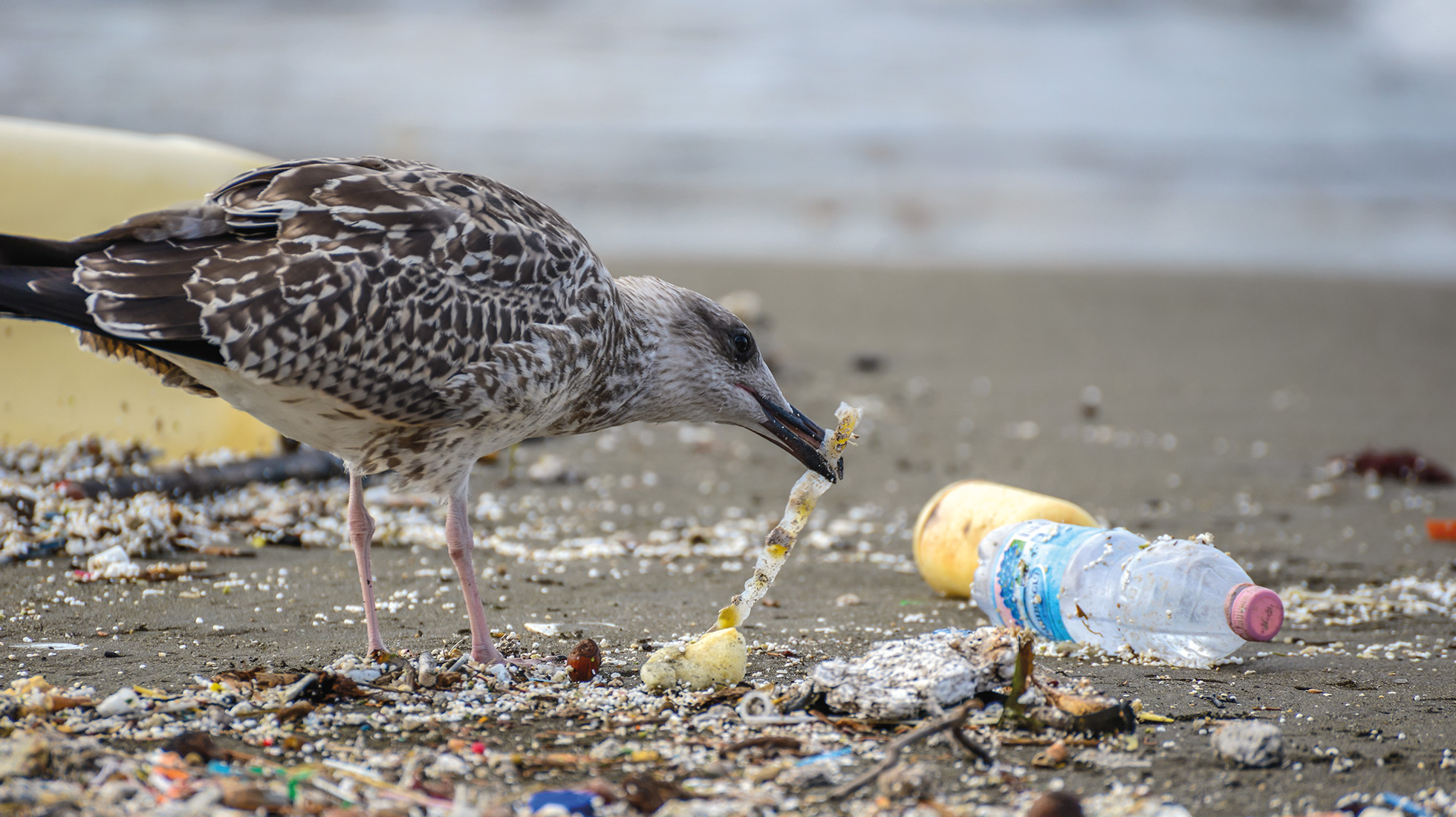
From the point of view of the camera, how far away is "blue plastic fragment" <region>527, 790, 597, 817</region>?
2371 mm

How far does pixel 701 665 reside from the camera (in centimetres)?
318

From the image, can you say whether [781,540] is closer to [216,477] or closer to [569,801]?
[569,801]

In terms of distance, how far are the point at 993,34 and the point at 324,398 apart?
21.8m

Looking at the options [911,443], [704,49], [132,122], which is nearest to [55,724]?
[911,443]

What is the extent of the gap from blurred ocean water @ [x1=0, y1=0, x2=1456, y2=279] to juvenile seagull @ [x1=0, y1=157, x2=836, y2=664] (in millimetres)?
9232

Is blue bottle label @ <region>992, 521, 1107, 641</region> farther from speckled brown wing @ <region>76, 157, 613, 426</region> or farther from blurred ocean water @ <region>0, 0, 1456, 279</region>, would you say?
blurred ocean water @ <region>0, 0, 1456, 279</region>

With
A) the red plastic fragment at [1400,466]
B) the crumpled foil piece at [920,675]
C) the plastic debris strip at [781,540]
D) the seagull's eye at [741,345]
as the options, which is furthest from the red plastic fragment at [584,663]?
the red plastic fragment at [1400,466]

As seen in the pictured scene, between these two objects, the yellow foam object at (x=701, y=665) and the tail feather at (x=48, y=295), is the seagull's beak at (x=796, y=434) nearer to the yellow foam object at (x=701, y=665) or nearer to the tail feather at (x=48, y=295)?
the yellow foam object at (x=701, y=665)

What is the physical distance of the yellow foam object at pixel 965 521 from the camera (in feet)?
14.4

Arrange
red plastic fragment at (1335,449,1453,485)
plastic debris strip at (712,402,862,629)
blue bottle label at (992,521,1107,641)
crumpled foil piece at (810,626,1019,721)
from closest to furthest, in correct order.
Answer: crumpled foil piece at (810,626,1019,721) → plastic debris strip at (712,402,862,629) → blue bottle label at (992,521,1107,641) → red plastic fragment at (1335,449,1453,485)

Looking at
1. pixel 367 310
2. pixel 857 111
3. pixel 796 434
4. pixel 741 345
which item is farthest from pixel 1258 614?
pixel 857 111

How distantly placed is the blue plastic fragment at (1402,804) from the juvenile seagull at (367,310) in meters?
2.25

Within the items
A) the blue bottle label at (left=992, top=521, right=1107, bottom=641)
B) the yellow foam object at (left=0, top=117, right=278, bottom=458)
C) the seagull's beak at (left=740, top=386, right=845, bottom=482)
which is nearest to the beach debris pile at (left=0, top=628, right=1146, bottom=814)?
the blue bottle label at (left=992, top=521, right=1107, bottom=641)

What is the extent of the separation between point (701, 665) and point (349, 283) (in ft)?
4.60
